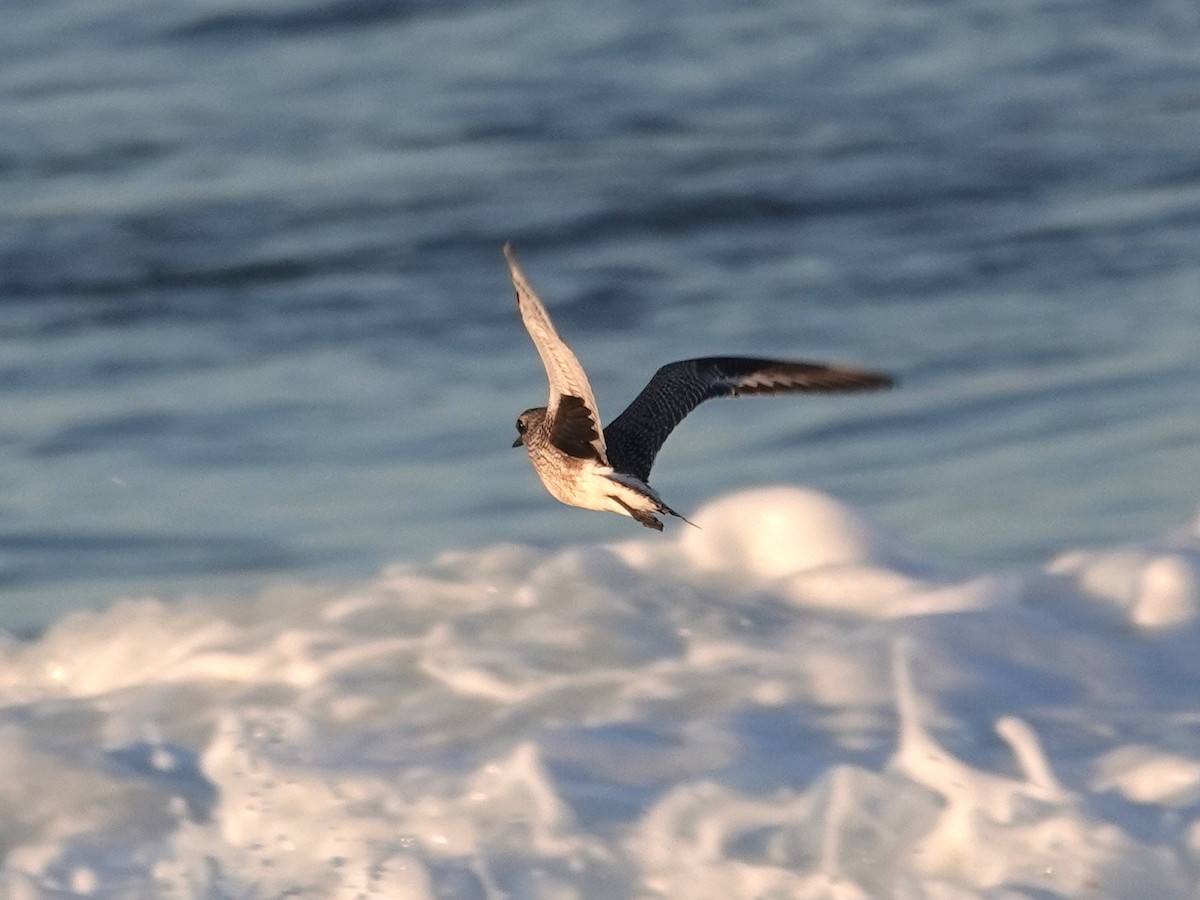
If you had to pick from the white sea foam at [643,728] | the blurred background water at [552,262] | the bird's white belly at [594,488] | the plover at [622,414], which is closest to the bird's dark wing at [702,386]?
the plover at [622,414]

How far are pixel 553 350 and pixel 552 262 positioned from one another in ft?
31.4

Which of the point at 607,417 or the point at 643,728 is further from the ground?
the point at 607,417

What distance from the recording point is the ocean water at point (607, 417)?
746 cm

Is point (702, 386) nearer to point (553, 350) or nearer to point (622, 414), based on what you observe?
point (622, 414)

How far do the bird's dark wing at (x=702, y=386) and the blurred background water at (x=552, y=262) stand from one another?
2661 mm

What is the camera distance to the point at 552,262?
1536 cm

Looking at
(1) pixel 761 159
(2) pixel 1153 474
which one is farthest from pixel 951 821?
(1) pixel 761 159

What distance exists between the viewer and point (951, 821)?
7.24 meters

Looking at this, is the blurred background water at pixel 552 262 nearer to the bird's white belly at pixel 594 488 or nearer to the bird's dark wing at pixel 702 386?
the bird's dark wing at pixel 702 386

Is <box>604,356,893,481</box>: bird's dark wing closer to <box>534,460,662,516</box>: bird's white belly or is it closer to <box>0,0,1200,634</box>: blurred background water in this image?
<box>534,460,662,516</box>: bird's white belly

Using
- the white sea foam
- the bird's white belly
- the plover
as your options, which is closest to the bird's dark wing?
the plover

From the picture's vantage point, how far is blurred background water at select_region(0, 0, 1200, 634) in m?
11.1

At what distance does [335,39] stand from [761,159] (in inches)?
187

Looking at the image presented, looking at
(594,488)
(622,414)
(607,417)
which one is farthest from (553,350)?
(607,417)
